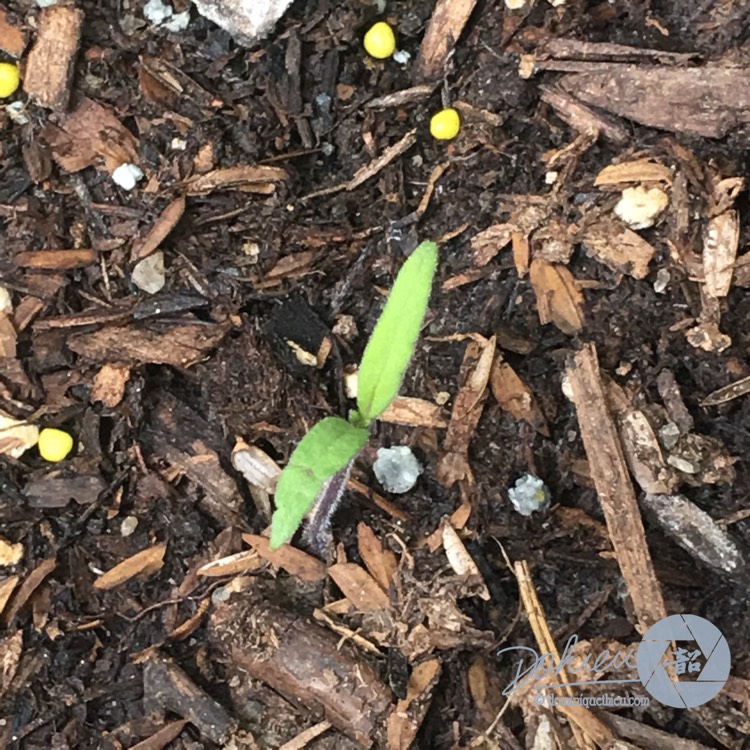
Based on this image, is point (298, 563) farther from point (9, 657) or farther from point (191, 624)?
point (9, 657)

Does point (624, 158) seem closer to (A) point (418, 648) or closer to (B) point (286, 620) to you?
(A) point (418, 648)

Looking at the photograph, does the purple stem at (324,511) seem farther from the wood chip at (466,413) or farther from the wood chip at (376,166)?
the wood chip at (376,166)

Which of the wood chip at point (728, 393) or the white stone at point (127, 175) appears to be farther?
the white stone at point (127, 175)

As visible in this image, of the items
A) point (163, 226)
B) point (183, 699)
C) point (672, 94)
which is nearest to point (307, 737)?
point (183, 699)

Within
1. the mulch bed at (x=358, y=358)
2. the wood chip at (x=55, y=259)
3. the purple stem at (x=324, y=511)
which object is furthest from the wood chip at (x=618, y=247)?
the wood chip at (x=55, y=259)

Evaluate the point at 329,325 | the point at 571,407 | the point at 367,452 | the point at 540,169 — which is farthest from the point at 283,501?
the point at 540,169
